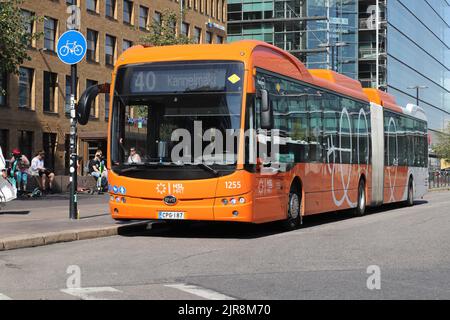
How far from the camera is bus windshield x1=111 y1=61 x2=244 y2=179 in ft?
39.9

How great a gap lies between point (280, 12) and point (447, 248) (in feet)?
219

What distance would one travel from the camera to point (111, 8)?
50.1 m

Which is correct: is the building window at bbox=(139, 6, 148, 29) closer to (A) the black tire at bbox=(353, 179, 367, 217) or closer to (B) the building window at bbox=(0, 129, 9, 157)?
(B) the building window at bbox=(0, 129, 9, 157)

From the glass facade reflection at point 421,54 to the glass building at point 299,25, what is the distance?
8.84 m

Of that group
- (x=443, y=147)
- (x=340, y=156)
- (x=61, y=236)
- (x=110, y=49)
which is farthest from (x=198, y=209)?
(x=443, y=147)

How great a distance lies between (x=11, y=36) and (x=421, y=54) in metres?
88.1

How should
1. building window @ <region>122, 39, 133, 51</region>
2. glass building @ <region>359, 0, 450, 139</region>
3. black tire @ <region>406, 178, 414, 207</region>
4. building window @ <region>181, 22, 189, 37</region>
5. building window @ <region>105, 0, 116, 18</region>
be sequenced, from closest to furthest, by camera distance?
black tire @ <region>406, 178, 414, 207</region> → building window @ <region>105, 0, 116, 18</region> → building window @ <region>122, 39, 133, 51</region> → building window @ <region>181, 22, 189, 37</region> → glass building @ <region>359, 0, 450, 139</region>

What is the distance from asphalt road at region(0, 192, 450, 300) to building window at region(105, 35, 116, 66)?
1459 inches

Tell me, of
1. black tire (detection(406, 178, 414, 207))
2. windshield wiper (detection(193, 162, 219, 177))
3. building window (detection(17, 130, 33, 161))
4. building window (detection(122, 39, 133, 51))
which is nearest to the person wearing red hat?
black tire (detection(406, 178, 414, 207))

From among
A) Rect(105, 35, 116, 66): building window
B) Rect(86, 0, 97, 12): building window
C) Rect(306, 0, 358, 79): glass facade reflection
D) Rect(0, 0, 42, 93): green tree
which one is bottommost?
Rect(0, 0, 42, 93): green tree

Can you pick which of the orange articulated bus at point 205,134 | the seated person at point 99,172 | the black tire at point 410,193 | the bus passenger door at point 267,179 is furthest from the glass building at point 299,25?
the bus passenger door at point 267,179

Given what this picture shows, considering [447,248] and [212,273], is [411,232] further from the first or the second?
[212,273]

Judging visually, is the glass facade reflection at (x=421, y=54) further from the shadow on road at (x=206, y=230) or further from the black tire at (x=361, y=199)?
the shadow on road at (x=206, y=230)

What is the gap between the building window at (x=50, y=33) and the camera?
142 ft
